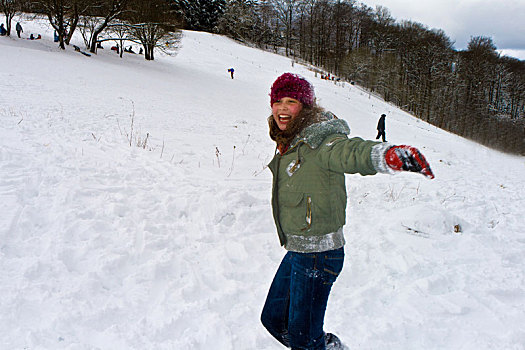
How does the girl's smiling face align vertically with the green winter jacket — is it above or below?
above

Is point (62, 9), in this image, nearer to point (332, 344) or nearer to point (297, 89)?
point (297, 89)

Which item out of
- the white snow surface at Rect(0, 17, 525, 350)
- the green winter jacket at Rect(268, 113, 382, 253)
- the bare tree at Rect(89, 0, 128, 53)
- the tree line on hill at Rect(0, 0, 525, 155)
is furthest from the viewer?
the tree line on hill at Rect(0, 0, 525, 155)

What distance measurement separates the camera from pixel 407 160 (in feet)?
4.11

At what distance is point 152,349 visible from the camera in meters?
2.31

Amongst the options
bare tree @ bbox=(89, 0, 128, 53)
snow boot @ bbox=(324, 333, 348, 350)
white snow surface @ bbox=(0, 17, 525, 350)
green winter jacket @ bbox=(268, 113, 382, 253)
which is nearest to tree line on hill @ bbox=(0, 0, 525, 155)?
bare tree @ bbox=(89, 0, 128, 53)

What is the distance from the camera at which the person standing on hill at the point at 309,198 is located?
1638mm

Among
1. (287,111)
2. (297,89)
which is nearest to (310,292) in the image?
(287,111)

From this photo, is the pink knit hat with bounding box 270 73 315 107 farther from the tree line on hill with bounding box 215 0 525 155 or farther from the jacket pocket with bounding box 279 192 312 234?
the tree line on hill with bounding box 215 0 525 155

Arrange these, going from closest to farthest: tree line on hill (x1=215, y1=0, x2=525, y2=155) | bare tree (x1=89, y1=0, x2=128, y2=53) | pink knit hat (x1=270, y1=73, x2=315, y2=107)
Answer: pink knit hat (x1=270, y1=73, x2=315, y2=107), bare tree (x1=89, y1=0, x2=128, y2=53), tree line on hill (x1=215, y1=0, x2=525, y2=155)

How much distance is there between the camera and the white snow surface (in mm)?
2482

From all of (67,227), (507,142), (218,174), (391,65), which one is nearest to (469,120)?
(507,142)

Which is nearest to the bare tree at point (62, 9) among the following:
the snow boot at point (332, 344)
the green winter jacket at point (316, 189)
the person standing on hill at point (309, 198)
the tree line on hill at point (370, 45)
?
the tree line on hill at point (370, 45)

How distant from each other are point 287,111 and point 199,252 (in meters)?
2.27

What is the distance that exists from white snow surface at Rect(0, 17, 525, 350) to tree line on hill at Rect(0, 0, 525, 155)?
67.0 ft
